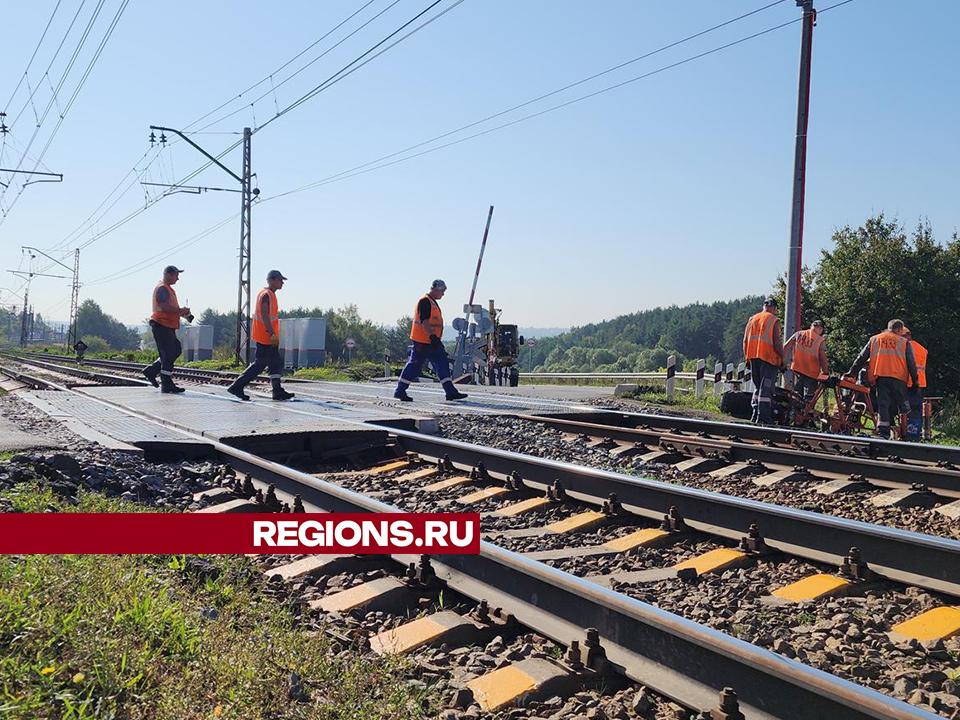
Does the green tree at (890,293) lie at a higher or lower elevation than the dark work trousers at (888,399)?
higher

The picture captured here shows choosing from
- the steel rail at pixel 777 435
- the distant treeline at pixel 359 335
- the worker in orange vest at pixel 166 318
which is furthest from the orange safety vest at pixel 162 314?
the distant treeline at pixel 359 335

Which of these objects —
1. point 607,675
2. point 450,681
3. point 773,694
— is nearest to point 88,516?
point 450,681

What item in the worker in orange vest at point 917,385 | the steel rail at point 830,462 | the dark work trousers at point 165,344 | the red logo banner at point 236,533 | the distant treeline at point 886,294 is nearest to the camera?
Answer: the red logo banner at point 236,533

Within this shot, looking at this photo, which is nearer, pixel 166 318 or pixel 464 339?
pixel 166 318

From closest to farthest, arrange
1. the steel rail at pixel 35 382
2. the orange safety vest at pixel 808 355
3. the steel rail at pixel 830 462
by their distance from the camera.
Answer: the steel rail at pixel 830 462 → the orange safety vest at pixel 808 355 → the steel rail at pixel 35 382

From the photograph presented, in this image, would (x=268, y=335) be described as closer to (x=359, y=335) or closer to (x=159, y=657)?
(x=159, y=657)

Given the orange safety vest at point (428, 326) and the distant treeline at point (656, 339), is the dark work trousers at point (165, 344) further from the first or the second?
the distant treeline at point (656, 339)

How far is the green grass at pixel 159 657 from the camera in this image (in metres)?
2.76

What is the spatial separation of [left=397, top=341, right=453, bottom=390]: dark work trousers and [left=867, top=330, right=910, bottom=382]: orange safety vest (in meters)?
6.12

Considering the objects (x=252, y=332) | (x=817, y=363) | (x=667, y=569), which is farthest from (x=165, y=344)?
Answer: (x=667, y=569)

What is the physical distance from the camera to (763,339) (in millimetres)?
11828

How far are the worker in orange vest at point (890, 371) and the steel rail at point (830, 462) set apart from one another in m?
3.52

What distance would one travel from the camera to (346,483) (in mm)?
7016

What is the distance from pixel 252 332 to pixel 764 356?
25.2ft
